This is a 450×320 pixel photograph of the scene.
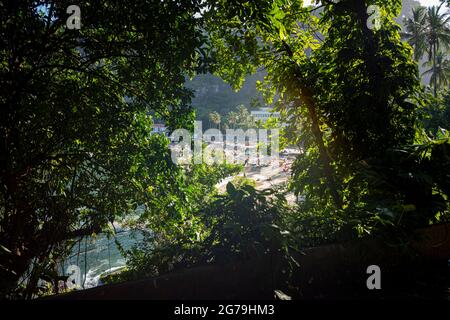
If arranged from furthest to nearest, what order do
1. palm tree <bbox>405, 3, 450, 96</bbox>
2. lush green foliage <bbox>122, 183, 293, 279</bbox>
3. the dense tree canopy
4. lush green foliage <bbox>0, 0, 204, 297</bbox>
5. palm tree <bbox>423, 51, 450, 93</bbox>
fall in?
palm tree <bbox>423, 51, 450, 93</bbox>
palm tree <bbox>405, 3, 450, 96</bbox>
lush green foliage <bbox>0, 0, 204, 297</bbox>
the dense tree canopy
lush green foliage <bbox>122, 183, 293, 279</bbox>

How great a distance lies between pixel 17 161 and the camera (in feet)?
15.7

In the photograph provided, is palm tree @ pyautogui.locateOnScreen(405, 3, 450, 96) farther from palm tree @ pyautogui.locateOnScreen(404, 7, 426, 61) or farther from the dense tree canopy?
the dense tree canopy

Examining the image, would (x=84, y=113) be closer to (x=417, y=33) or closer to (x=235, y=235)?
(x=235, y=235)

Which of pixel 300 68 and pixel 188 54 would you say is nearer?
pixel 188 54

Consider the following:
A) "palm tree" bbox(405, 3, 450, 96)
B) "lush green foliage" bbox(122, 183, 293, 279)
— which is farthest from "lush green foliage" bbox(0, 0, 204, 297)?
"palm tree" bbox(405, 3, 450, 96)

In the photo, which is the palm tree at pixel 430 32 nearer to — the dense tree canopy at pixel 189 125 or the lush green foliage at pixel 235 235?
the dense tree canopy at pixel 189 125

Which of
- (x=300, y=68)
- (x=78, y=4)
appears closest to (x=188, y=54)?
(x=78, y=4)

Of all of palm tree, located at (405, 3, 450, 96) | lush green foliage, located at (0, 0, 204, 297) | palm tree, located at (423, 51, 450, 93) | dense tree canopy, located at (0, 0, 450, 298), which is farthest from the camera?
palm tree, located at (423, 51, 450, 93)

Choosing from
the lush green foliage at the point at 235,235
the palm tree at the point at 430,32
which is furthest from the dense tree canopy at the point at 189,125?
the palm tree at the point at 430,32

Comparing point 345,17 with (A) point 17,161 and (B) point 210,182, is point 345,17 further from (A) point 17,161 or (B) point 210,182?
(A) point 17,161

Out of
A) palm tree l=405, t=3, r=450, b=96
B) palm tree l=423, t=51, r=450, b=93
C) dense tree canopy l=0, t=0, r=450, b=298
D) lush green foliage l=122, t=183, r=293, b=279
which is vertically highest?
palm tree l=405, t=3, r=450, b=96

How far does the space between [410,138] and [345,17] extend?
96.5 inches

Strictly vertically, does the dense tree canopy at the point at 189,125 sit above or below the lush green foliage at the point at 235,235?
above

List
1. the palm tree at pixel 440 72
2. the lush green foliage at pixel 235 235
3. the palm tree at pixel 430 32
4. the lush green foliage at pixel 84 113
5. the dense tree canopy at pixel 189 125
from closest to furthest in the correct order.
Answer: the lush green foliage at pixel 235 235 → the dense tree canopy at pixel 189 125 → the lush green foliage at pixel 84 113 → the palm tree at pixel 430 32 → the palm tree at pixel 440 72
